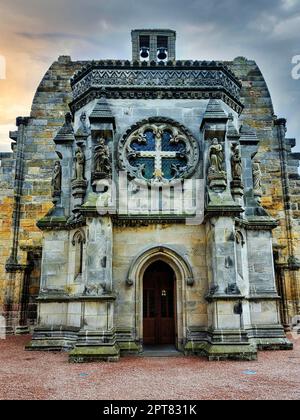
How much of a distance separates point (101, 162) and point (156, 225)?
259 centimetres

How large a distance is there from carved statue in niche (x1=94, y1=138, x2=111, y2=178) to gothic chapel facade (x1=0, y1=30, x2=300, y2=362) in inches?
1.3

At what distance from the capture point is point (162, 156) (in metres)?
13.0

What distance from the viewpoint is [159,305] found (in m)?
12.8

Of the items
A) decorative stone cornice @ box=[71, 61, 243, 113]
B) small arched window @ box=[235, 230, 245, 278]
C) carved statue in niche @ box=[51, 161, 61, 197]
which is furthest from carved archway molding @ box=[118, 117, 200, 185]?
Result: carved statue in niche @ box=[51, 161, 61, 197]

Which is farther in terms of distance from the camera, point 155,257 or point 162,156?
point 162,156

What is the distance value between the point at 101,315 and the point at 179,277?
8.83ft

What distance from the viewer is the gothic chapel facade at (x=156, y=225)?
11.1 metres

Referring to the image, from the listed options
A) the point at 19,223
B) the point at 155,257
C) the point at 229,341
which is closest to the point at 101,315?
the point at 155,257

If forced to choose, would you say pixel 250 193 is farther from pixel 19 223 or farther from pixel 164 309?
pixel 19 223

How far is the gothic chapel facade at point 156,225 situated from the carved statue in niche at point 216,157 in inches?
1.3

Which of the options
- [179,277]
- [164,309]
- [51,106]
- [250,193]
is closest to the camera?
[179,277]

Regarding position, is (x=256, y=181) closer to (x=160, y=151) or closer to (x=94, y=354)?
(x=160, y=151)

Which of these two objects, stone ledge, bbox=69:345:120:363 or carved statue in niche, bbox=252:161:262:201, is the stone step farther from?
carved statue in niche, bbox=252:161:262:201

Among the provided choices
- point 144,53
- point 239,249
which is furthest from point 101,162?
point 144,53
